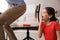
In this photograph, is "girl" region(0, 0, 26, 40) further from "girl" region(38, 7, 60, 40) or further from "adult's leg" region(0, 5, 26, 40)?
"girl" region(38, 7, 60, 40)

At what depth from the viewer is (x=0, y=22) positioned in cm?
172

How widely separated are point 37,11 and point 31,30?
55 centimetres

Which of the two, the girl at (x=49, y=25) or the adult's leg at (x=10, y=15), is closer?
the adult's leg at (x=10, y=15)

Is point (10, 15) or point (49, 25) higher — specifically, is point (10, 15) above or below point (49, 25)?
above

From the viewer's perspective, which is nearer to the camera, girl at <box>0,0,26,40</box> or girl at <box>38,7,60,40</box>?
girl at <box>0,0,26,40</box>

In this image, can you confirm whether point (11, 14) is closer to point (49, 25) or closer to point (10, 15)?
point (10, 15)

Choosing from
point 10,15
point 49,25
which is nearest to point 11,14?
point 10,15

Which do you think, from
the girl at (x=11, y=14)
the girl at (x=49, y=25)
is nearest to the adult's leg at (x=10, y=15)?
the girl at (x=11, y=14)

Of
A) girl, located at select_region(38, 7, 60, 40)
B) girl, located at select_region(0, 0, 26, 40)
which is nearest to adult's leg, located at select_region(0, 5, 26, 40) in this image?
girl, located at select_region(0, 0, 26, 40)

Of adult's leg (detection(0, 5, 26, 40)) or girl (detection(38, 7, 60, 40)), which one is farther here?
girl (detection(38, 7, 60, 40))

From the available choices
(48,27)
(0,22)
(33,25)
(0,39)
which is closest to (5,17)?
(0,22)

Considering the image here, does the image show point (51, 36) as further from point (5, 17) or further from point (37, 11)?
point (37, 11)

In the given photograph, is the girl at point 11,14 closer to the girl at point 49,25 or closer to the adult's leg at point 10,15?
the adult's leg at point 10,15

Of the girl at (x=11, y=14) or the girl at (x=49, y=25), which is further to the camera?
the girl at (x=49, y=25)
